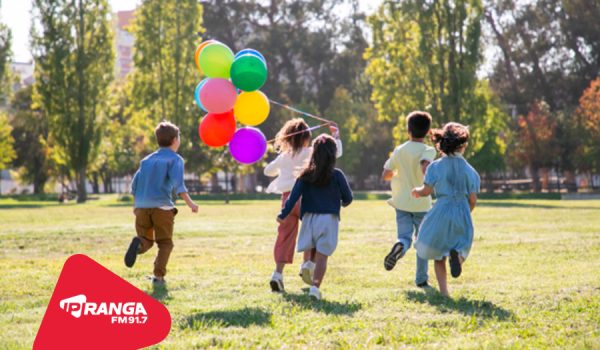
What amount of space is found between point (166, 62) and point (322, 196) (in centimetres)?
3797

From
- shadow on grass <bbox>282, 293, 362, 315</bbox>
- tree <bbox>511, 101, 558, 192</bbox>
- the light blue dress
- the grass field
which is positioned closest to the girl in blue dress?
the light blue dress

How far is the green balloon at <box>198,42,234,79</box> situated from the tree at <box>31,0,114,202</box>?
34.2m

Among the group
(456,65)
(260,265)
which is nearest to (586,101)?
(456,65)

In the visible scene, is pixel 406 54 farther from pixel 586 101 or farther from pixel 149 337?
pixel 149 337

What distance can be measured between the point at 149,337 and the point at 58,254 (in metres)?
7.20

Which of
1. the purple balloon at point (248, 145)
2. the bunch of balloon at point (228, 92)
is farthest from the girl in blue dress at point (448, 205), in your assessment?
the bunch of balloon at point (228, 92)

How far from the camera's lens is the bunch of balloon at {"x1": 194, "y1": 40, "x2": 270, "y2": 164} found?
8562 mm

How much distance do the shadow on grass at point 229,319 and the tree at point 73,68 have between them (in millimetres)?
37145

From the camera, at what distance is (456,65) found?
39562mm

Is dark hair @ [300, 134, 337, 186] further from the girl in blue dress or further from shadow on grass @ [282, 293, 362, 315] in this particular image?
shadow on grass @ [282, 293, 362, 315]

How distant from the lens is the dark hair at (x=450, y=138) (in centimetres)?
698

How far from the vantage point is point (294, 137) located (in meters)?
7.80

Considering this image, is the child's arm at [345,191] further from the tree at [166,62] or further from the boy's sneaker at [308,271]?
the tree at [166,62]

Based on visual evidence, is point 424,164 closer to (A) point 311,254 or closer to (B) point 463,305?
(A) point 311,254
